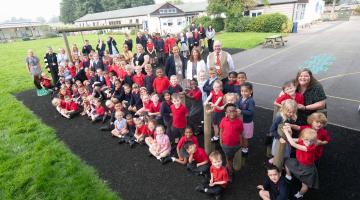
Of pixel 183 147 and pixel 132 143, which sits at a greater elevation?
pixel 183 147

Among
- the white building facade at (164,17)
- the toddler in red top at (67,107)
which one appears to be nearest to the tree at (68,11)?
the white building facade at (164,17)

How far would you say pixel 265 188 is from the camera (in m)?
4.10

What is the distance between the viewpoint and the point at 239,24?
94.6ft

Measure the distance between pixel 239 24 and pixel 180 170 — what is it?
87.9 feet

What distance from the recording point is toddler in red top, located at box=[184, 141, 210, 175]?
16.5 ft

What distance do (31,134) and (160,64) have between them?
9.45 meters

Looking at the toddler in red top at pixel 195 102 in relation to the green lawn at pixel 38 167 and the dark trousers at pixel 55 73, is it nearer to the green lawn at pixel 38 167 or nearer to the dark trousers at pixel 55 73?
the green lawn at pixel 38 167

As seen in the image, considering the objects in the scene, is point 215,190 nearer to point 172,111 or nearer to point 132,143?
point 172,111

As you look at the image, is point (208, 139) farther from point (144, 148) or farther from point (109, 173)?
point (109, 173)

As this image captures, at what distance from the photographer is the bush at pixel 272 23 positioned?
2600 cm

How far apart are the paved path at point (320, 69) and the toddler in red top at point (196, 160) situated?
12.9 feet

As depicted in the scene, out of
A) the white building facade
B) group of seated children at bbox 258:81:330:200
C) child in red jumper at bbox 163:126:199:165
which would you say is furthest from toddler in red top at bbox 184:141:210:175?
the white building facade

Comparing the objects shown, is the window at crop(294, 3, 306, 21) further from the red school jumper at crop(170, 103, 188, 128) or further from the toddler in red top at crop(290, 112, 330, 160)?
the toddler in red top at crop(290, 112, 330, 160)

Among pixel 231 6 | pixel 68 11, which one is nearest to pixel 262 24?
pixel 231 6
